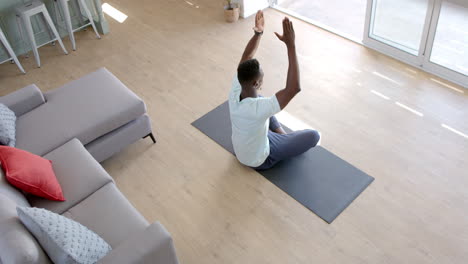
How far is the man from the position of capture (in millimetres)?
2680

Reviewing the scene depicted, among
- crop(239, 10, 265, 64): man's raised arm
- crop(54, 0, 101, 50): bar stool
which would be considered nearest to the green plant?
crop(54, 0, 101, 50): bar stool

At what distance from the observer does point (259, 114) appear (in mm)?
2838

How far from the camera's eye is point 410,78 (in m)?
4.11

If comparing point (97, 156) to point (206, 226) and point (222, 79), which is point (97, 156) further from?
point (222, 79)

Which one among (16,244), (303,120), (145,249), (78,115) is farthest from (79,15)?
Answer: (145,249)

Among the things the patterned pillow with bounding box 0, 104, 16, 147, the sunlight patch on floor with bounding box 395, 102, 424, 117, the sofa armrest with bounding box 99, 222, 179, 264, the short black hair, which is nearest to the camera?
the sofa armrest with bounding box 99, 222, 179, 264

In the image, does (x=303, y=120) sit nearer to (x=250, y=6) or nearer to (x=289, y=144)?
Answer: (x=289, y=144)

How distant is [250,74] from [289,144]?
2.34ft

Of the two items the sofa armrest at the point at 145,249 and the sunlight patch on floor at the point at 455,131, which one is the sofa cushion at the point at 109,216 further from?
the sunlight patch on floor at the point at 455,131

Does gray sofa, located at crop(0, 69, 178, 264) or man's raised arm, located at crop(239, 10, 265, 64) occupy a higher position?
man's raised arm, located at crop(239, 10, 265, 64)

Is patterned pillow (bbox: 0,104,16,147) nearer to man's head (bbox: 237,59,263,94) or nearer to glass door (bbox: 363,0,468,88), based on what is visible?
man's head (bbox: 237,59,263,94)

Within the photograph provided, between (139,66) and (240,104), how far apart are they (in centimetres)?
210

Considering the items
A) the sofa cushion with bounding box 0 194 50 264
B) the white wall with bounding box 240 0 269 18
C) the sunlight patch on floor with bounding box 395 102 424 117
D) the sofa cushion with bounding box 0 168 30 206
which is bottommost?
the sunlight patch on floor with bounding box 395 102 424 117

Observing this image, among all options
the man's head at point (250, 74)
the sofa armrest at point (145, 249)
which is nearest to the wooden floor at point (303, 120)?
the sofa armrest at point (145, 249)
